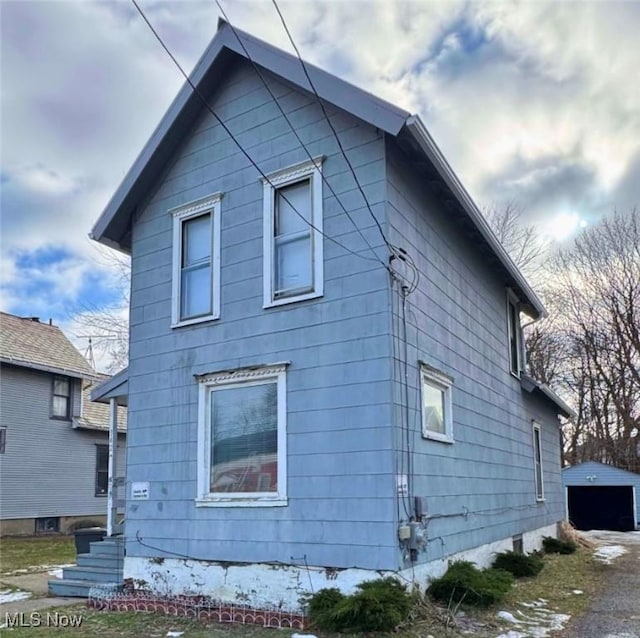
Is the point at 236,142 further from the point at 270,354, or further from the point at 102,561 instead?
A: the point at 102,561

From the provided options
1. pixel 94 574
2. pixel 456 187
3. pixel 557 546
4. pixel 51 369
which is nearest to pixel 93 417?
pixel 51 369

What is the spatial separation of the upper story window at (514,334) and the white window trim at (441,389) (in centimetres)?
430

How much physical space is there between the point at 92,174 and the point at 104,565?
9325 mm

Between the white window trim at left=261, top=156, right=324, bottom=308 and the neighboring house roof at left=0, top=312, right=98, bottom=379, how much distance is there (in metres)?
13.1

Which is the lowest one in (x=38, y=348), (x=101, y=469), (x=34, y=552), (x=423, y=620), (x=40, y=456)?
(x=34, y=552)

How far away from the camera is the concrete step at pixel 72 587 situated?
29.6 ft

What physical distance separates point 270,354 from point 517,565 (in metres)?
5.20

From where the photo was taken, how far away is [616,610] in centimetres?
780

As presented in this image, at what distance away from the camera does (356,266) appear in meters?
7.52

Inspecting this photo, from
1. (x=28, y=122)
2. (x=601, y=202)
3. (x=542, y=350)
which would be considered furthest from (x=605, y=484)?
(x=28, y=122)

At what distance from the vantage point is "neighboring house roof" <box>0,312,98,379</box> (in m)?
19.2

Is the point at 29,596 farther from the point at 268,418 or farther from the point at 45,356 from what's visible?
the point at 45,356

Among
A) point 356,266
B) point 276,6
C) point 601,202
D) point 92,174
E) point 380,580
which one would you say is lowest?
point 380,580

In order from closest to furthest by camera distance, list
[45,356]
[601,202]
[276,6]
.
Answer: [276,6] → [45,356] → [601,202]
